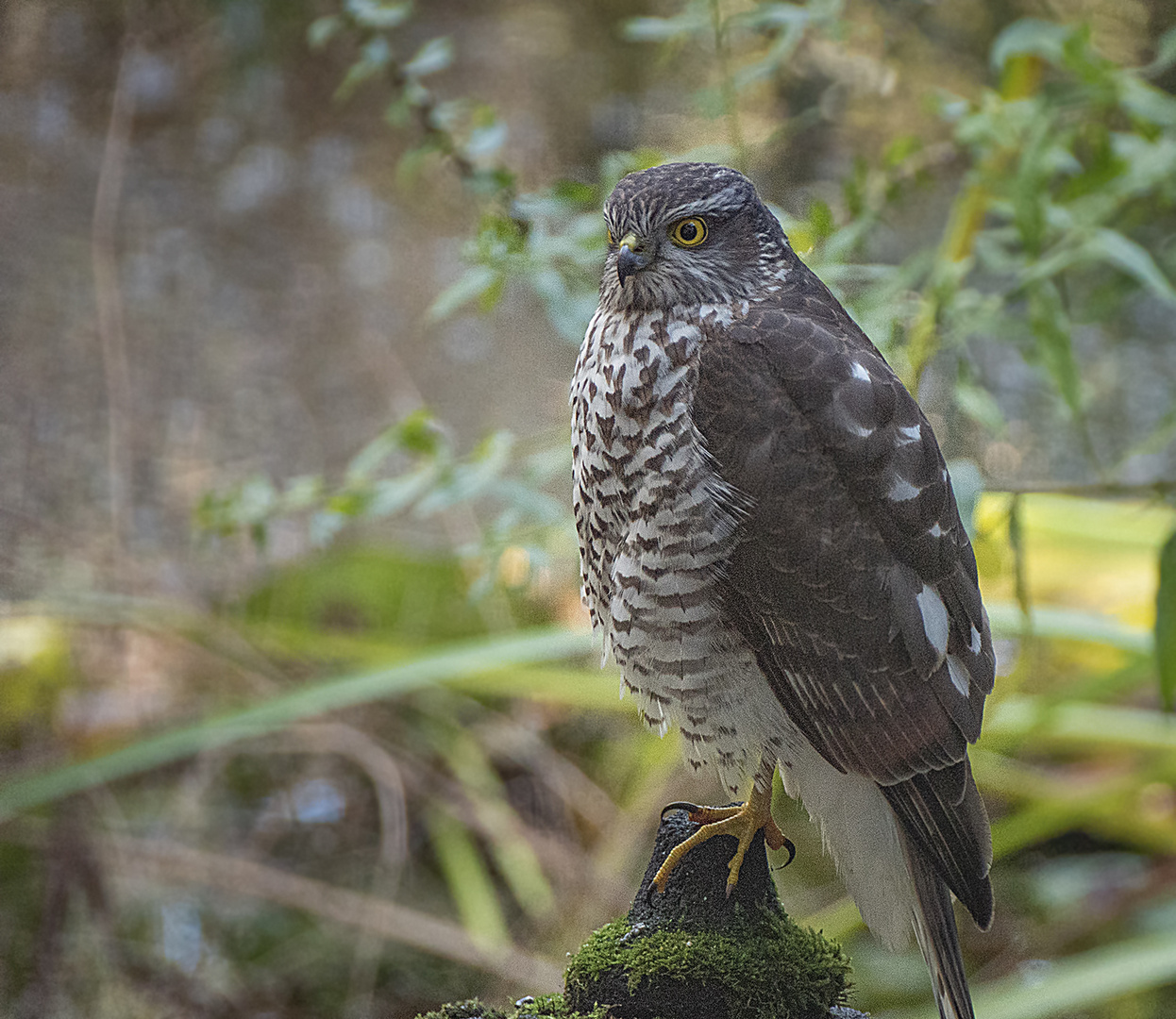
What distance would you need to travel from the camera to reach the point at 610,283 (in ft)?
2.52

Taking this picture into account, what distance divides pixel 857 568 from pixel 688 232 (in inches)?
9.5

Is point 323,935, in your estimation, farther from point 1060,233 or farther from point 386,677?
point 1060,233

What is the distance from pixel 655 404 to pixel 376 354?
200cm

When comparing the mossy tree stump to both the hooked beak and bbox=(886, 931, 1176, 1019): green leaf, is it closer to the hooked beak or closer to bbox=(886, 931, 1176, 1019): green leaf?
the hooked beak

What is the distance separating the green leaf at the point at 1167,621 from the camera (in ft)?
3.58

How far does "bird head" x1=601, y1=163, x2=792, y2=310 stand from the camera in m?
0.70

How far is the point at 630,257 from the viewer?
70cm

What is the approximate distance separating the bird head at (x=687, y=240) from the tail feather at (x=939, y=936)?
0.40 meters

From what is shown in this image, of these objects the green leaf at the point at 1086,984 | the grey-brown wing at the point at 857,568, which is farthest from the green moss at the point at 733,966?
the green leaf at the point at 1086,984

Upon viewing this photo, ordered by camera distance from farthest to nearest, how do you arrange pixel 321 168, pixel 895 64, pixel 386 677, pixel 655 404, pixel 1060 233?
1. pixel 321 168
2. pixel 895 64
3. pixel 386 677
4. pixel 1060 233
5. pixel 655 404

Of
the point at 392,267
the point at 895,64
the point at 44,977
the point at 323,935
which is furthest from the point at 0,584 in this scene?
the point at 895,64

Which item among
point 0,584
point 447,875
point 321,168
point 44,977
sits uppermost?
point 321,168

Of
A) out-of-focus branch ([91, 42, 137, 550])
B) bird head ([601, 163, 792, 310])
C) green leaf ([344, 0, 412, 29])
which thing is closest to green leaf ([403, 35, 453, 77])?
green leaf ([344, 0, 412, 29])

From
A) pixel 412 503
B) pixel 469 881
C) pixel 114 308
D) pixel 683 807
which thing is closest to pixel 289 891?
pixel 469 881
